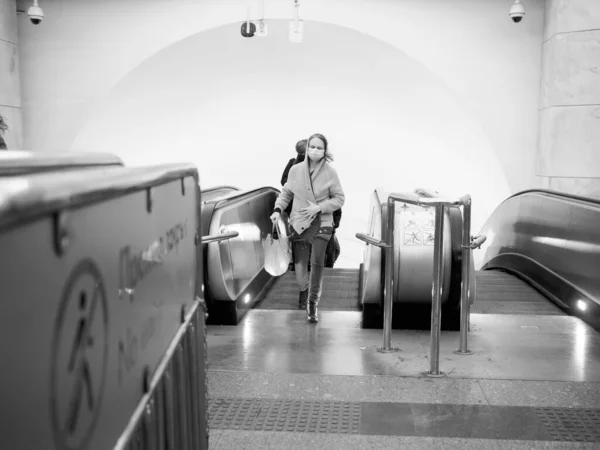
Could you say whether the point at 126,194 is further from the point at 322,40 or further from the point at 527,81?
the point at 322,40

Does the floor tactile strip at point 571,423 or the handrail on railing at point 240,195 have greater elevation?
the handrail on railing at point 240,195

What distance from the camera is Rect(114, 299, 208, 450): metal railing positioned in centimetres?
147

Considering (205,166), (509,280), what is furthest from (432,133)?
(509,280)

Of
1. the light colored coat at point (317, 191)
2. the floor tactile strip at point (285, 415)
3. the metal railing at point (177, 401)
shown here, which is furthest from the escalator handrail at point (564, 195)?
the metal railing at point (177, 401)

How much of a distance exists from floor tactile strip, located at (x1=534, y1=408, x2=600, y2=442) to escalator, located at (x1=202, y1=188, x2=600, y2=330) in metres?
1.91

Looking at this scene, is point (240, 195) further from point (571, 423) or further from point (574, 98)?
point (574, 98)

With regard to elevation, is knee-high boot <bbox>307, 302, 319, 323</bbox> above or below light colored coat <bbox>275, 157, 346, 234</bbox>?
below

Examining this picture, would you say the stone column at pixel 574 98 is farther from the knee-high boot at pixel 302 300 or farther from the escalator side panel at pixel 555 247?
the knee-high boot at pixel 302 300

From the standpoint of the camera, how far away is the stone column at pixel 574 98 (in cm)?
1001

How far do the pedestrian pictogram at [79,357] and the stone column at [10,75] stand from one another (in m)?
11.6

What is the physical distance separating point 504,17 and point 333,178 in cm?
747

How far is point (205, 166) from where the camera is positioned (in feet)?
49.6

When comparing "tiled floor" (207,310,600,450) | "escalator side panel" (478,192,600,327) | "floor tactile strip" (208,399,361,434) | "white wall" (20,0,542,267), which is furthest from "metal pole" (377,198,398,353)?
"white wall" (20,0,542,267)

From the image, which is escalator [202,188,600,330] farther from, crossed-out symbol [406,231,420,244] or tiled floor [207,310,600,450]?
tiled floor [207,310,600,450]
